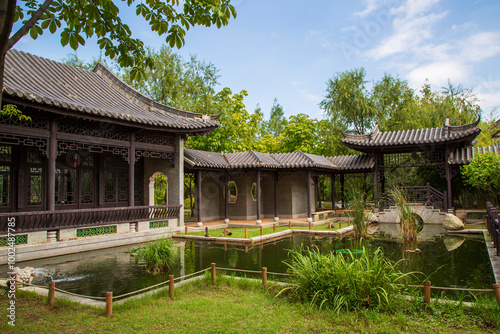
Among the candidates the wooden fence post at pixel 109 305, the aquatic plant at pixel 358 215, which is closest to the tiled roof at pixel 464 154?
the aquatic plant at pixel 358 215

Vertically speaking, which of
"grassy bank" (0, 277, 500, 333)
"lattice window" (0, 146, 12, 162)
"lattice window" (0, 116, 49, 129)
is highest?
"lattice window" (0, 116, 49, 129)

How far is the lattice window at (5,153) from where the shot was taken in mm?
10203

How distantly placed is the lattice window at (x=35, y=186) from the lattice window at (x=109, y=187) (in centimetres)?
225

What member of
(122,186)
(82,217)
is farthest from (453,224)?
(82,217)

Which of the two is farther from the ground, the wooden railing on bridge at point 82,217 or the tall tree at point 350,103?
the tall tree at point 350,103

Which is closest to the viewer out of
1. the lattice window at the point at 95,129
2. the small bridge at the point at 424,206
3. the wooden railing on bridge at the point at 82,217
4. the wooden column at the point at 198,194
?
the wooden railing on bridge at the point at 82,217

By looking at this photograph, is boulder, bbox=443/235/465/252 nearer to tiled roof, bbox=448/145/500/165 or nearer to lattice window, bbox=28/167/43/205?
tiled roof, bbox=448/145/500/165

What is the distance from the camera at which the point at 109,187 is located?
513 inches

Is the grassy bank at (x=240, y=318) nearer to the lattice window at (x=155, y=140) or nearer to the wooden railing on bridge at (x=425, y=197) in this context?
the lattice window at (x=155, y=140)

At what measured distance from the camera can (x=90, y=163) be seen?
40.9 feet

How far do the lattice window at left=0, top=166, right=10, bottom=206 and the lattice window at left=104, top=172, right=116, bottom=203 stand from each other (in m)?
3.14

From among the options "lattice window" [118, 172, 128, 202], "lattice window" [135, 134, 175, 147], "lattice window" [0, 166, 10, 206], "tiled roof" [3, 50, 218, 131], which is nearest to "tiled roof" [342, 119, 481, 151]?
"tiled roof" [3, 50, 218, 131]

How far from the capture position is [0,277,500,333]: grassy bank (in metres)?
3.73

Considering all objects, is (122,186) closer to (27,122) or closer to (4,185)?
(4,185)
